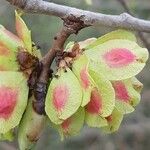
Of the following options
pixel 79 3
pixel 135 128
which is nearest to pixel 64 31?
pixel 79 3

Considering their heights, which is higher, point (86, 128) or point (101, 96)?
→ point (101, 96)

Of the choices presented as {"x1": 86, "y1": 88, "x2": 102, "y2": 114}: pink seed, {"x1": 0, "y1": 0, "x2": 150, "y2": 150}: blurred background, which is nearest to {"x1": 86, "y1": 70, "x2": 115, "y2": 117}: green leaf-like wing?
{"x1": 86, "y1": 88, "x2": 102, "y2": 114}: pink seed

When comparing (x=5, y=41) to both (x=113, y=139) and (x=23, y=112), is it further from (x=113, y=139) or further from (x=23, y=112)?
(x=113, y=139)

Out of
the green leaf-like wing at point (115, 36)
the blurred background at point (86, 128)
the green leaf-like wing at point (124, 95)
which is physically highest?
the green leaf-like wing at point (115, 36)

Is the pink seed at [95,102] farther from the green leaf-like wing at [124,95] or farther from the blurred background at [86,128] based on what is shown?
the blurred background at [86,128]

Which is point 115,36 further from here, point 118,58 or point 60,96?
point 60,96

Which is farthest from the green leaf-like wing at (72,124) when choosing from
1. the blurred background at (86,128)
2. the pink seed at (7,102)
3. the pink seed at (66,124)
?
the blurred background at (86,128)

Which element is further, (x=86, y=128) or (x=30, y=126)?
(x=86, y=128)

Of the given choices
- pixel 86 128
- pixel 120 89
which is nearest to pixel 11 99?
pixel 120 89
